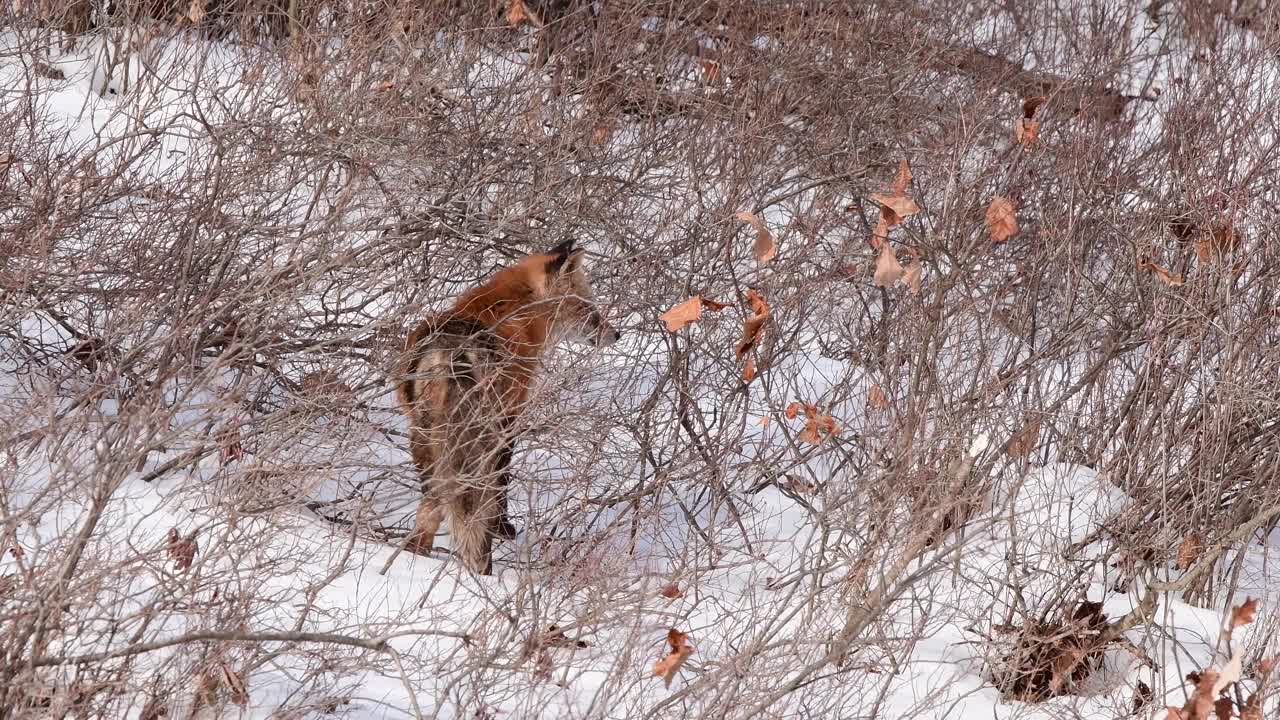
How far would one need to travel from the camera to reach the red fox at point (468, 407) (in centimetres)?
575

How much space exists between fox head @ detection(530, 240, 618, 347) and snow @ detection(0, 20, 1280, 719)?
1.10ft

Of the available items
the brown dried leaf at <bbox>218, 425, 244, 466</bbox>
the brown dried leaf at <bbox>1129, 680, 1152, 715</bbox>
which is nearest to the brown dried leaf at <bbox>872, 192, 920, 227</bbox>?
the brown dried leaf at <bbox>1129, 680, 1152, 715</bbox>

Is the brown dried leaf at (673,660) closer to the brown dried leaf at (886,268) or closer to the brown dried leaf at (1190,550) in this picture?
the brown dried leaf at (886,268)

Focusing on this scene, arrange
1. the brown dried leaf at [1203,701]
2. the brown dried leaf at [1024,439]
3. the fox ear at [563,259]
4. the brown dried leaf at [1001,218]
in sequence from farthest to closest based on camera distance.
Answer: the fox ear at [563,259], the brown dried leaf at [1024,439], the brown dried leaf at [1001,218], the brown dried leaf at [1203,701]

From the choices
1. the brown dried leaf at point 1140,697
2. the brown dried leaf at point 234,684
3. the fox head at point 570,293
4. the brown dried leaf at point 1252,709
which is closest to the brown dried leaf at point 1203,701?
the brown dried leaf at point 1252,709

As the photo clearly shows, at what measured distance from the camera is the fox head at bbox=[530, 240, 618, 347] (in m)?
6.77

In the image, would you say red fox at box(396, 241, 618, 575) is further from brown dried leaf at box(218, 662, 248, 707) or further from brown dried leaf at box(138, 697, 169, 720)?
brown dried leaf at box(138, 697, 169, 720)

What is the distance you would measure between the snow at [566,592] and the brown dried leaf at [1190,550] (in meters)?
0.25

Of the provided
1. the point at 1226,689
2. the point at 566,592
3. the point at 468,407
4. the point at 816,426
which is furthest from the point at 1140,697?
the point at 468,407

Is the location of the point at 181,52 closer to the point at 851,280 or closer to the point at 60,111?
the point at 60,111

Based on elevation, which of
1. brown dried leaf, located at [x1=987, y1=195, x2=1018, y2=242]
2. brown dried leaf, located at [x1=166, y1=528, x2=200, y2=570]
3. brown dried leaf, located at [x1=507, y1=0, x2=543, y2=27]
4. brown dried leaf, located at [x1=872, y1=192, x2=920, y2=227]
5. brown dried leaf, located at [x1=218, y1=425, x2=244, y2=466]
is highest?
brown dried leaf, located at [x1=507, y1=0, x2=543, y2=27]

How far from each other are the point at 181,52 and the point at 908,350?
18.3ft

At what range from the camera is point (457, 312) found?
644 centimetres

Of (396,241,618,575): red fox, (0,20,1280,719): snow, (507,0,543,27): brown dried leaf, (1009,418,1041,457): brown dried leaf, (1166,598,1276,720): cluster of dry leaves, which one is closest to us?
(1166,598,1276,720): cluster of dry leaves
